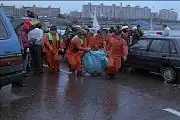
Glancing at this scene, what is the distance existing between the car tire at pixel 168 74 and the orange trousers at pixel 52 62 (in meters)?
3.46

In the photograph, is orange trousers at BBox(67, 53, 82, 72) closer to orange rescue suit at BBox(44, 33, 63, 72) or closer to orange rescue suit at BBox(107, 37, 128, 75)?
orange rescue suit at BBox(44, 33, 63, 72)

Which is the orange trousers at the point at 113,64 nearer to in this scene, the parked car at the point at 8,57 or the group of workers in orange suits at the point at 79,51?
the group of workers in orange suits at the point at 79,51

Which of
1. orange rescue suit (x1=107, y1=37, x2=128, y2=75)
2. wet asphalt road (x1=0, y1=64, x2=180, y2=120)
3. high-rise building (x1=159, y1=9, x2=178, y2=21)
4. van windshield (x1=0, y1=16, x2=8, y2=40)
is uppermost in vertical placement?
van windshield (x1=0, y1=16, x2=8, y2=40)

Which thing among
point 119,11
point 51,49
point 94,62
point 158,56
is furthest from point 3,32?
point 119,11

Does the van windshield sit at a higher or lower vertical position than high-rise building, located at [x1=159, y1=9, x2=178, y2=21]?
higher

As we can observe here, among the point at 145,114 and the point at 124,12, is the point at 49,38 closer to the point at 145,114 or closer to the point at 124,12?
the point at 145,114

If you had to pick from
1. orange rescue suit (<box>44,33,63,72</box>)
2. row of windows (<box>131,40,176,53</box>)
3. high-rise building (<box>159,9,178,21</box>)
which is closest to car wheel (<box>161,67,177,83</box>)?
row of windows (<box>131,40,176,53</box>)

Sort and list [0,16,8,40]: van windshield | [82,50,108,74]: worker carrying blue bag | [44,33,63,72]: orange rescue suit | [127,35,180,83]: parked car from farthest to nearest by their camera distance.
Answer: [44,33,63,72]: orange rescue suit, [82,50,108,74]: worker carrying blue bag, [127,35,180,83]: parked car, [0,16,8,40]: van windshield

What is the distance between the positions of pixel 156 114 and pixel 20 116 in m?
2.51

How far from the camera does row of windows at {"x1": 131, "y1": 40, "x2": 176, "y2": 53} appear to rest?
10775 millimetres

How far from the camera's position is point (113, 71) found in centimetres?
1112

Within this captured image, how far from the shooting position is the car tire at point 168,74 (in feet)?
34.7

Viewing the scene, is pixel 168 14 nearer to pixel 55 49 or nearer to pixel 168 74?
pixel 55 49

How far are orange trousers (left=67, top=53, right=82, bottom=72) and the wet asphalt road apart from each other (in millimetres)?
392
